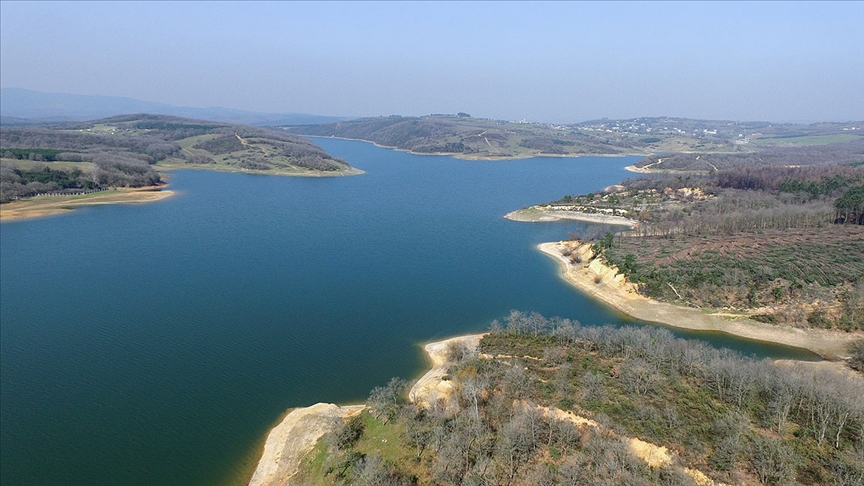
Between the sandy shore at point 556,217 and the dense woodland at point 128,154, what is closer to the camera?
the sandy shore at point 556,217

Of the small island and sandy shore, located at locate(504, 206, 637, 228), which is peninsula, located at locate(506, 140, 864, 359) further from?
the small island

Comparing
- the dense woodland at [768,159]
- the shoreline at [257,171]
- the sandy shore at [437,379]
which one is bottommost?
the sandy shore at [437,379]

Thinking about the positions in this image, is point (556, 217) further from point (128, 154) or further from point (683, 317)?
point (128, 154)

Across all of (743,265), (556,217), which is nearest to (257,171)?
(556,217)

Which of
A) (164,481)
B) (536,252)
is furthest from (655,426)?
(536,252)

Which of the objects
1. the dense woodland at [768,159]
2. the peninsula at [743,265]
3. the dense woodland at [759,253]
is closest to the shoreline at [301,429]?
the peninsula at [743,265]

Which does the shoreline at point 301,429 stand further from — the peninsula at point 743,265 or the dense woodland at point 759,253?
the dense woodland at point 759,253
